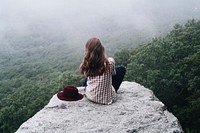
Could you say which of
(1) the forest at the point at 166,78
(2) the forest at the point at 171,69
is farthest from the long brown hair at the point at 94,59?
(2) the forest at the point at 171,69

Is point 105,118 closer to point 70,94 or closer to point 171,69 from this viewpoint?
point 70,94

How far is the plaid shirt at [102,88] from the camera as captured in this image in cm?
768

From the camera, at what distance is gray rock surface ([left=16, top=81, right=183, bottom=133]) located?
6566 mm

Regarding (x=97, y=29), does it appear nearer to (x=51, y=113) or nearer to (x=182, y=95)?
(x=182, y=95)

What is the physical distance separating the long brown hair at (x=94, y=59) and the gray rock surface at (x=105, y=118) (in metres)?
0.68

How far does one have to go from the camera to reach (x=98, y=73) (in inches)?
305

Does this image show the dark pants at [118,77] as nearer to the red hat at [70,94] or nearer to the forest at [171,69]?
the red hat at [70,94]

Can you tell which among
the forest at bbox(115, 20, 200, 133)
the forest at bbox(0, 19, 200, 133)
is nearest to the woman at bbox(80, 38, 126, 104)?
the forest at bbox(0, 19, 200, 133)

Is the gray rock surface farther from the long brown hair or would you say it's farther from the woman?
the long brown hair

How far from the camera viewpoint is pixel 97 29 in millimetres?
185875

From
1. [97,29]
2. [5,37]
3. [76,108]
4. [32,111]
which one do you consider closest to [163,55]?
[32,111]

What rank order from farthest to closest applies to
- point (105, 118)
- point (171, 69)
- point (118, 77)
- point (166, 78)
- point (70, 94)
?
point (171, 69) < point (166, 78) < point (118, 77) < point (70, 94) < point (105, 118)

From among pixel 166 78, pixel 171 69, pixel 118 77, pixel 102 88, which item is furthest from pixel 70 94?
pixel 171 69

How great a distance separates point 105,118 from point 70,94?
122 cm
